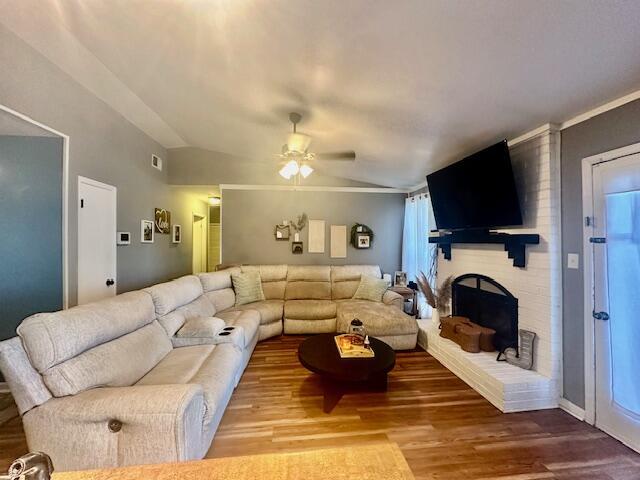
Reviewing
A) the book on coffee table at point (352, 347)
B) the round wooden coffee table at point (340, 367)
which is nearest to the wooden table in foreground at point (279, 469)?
the round wooden coffee table at point (340, 367)

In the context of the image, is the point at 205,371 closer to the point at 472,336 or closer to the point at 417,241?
the point at 472,336

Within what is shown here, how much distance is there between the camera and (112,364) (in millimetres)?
1691

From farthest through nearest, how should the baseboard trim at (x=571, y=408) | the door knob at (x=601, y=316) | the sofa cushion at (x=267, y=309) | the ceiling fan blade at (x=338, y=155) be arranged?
1. the sofa cushion at (x=267, y=309)
2. the ceiling fan blade at (x=338, y=155)
3. the baseboard trim at (x=571, y=408)
4. the door knob at (x=601, y=316)

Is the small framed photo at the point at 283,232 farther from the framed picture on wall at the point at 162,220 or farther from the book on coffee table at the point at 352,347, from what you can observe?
the book on coffee table at the point at 352,347

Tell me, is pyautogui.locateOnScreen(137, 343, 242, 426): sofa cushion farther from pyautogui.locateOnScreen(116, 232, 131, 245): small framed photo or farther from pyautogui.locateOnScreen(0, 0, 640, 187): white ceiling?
pyautogui.locateOnScreen(0, 0, 640, 187): white ceiling

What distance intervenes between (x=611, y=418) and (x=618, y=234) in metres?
1.37

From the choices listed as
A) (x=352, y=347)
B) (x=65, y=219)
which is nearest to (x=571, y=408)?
(x=352, y=347)

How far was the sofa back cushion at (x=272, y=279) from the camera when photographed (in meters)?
4.55

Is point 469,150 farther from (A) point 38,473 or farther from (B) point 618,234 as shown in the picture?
(A) point 38,473

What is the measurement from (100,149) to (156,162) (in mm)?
1433

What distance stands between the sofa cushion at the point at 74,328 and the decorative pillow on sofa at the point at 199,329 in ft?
1.64

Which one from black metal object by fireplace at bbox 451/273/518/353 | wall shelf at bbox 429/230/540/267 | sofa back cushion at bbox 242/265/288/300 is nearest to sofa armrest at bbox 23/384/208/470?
wall shelf at bbox 429/230/540/267

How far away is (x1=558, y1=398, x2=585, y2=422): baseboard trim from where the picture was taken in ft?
7.30

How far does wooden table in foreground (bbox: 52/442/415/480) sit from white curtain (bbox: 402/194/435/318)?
3968mm
